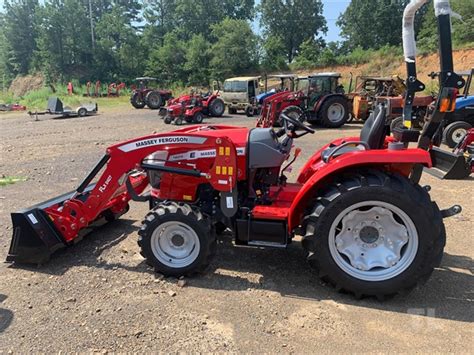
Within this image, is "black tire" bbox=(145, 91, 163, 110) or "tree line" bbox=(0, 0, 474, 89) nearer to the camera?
"black tire" bbox=(145, 91, 163, 110)

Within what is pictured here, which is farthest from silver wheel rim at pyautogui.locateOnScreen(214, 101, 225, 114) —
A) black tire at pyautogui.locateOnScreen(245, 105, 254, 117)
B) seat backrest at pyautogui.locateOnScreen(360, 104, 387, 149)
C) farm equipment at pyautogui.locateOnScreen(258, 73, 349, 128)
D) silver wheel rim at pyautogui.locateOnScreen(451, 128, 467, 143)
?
seat backrest at pyautogui.locateOnScreen(360, 104, 387, 149)

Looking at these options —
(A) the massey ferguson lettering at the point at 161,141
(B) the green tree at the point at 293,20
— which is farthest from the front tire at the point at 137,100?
(B) the green tree at the point at 293,20

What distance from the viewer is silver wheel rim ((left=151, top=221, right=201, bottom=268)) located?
11.7 ft

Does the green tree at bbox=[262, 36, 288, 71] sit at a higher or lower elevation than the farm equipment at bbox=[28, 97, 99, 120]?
higher

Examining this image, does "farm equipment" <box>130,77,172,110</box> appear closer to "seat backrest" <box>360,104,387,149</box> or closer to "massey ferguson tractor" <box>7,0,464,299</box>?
"massey ferguson tractor" <box>7,0,464,299</box>

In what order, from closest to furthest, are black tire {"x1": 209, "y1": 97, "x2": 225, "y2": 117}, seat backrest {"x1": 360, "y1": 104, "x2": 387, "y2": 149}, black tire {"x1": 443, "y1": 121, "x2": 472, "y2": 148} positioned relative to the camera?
seat backrest {"x1": 360, "y1": 104, "x2": 387, "y2": 149} < black tire {"x1": 443, "y1": 121, "x2": 472, "y2": 148} < black tire {"x1": 209, "y1": 97, "x2": 225, "y2": 117}

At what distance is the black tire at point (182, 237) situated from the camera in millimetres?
3496

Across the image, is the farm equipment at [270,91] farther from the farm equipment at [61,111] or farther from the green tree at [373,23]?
the green tree at [373,23]

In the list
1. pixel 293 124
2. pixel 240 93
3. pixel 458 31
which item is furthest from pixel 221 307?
pixel 458 31

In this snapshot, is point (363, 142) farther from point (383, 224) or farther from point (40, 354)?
point (40, 354)

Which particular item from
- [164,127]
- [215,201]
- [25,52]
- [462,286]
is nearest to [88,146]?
[164,127]

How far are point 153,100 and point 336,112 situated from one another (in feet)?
43.0

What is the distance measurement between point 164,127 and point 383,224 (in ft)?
43.2

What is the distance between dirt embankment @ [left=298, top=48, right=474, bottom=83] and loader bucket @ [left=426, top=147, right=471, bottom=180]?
27043 millimetres
